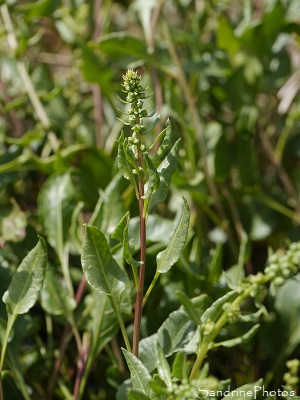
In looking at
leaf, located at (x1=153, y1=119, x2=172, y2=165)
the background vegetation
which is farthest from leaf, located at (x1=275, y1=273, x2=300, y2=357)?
leaf, located at (x1=153, y1=119, x2=172, y2=165)

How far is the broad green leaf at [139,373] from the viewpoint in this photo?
0.54m

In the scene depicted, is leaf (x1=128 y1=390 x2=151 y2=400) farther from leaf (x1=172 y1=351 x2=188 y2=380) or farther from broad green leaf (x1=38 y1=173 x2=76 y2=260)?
broad green leaf (x1=38 y1=173 x2=76 y2=260)

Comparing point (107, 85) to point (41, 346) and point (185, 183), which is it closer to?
point (185, 183)

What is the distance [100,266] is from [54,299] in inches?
7.4

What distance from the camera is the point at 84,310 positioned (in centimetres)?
79

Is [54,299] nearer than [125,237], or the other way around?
[125,237]

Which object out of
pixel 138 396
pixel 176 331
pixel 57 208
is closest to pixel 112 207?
pixel 57 208

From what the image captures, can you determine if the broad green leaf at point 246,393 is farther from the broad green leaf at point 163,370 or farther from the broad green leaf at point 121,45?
the broad green leaf at point 121,45

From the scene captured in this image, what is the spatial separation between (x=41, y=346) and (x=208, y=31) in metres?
0.83

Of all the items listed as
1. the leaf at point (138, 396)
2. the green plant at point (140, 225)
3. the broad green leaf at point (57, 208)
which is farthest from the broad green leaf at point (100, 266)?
the broad green leaf at point (57, 208)

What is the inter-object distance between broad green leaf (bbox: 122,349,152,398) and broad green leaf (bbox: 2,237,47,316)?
123 millimetres

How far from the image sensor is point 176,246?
0.55 meters

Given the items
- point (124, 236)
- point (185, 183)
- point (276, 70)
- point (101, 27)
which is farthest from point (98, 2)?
point (124, 236)

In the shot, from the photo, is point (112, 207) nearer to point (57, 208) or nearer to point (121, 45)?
point (57, 208)
